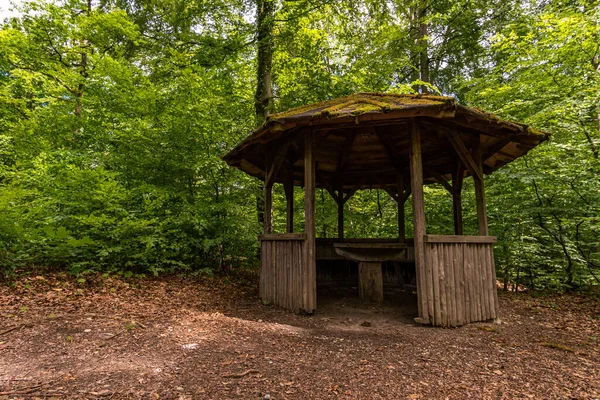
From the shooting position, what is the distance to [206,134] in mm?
7879

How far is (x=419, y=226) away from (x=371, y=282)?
7.79 ft

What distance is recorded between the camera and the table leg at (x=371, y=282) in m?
6.76

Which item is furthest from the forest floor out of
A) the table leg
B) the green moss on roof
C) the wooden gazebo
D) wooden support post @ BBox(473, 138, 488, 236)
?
the green moss on roof

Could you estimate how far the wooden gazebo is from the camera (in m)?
4.79

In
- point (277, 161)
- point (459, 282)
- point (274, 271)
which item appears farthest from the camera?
point (277, 161)

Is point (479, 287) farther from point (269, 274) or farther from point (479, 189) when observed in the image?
point (269, 274)

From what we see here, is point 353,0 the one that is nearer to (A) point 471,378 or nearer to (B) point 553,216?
(B) point 553,216

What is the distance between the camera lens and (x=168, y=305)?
5316 mm

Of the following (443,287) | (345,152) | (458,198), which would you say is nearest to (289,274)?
(443,287)

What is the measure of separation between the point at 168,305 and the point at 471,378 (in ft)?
14.6

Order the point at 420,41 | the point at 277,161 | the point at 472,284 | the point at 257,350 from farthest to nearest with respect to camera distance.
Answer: the point at 420,41
the point at 277,161
the point at 472,284
the point at 257,350

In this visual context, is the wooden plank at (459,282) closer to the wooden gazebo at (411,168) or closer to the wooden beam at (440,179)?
the wooden gazebo at (411,168)

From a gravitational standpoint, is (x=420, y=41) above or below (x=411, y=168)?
above

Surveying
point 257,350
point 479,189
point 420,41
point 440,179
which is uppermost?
point 420,41
